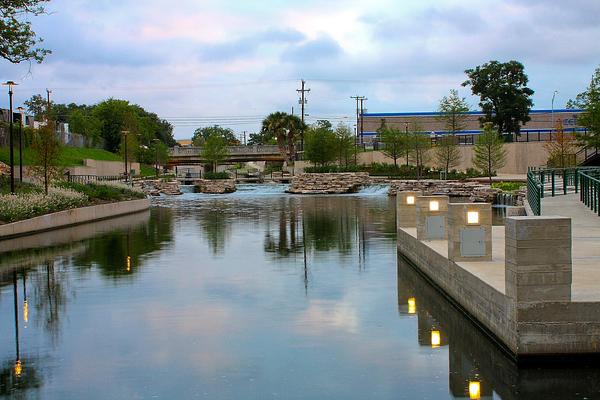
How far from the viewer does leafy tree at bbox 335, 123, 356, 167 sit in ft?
278

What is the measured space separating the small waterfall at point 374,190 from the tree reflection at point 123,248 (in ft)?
101

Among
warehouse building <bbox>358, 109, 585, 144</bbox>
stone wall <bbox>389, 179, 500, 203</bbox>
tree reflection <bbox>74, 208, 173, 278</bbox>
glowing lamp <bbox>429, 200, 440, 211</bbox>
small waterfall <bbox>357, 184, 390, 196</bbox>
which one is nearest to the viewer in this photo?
glowing lamp <bbox>429, 200, 440, 211</bbox>

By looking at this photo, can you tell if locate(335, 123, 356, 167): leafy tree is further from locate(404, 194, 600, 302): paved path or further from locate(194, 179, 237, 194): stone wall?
locate(404, 194, 600, 302): paved path

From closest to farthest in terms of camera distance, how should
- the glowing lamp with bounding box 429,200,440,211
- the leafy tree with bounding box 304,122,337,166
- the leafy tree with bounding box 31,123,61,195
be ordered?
the glowing lamp with bounding box 429,200,440,211
the leafy tree with bounding box 31,123,61,195
the leafy tree with bounding box 304,122,337,166

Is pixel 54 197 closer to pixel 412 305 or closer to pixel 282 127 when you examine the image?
pixel 412 305

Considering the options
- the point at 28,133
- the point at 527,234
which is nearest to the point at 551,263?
the point at 527,234

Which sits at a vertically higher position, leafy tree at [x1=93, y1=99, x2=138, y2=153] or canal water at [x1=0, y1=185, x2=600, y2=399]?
leafy tree at [x1=93, y1=99, x2=138, y2=153]

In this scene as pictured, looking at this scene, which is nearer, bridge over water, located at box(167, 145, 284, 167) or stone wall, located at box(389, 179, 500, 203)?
stone wall, located at box(389, 179, 500, 203)

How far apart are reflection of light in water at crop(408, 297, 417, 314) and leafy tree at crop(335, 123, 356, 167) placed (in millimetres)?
69596

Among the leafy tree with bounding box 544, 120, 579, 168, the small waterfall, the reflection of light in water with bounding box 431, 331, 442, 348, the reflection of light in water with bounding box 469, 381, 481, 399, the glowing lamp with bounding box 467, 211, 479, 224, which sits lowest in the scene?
the reflection of light in water with bounding box 469, 381, 481, 399

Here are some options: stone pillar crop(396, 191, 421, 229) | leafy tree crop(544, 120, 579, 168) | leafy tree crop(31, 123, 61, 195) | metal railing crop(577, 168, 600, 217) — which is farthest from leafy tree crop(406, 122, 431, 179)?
stone pillar crop(396, 191, 421, 229)

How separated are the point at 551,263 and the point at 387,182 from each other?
60.6m

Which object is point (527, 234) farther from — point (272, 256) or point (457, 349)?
point (272, 256)

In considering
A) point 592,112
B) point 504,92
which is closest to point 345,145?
point 504,92
